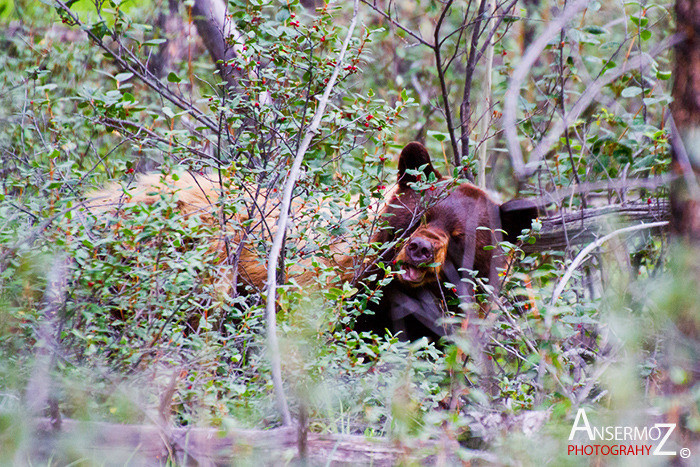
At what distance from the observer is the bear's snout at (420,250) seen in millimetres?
3895

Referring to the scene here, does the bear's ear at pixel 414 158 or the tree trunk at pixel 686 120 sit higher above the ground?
the bear's ear at pixel 414 158

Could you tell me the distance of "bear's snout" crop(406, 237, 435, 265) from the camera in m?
3.89

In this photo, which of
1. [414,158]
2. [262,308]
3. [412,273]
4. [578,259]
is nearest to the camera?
[578,259]

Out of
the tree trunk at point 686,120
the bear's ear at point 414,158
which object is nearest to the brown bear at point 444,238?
the bear's ear at point 414,158

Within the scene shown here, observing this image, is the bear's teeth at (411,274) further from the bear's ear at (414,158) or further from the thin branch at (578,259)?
the thin branch at (578,259)

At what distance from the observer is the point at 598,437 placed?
220 cm

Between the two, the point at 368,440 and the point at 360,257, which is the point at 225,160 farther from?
the point at 368,440

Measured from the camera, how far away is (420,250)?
390cm

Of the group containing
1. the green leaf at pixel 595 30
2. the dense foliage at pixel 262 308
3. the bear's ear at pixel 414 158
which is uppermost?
the green leaf at pixel 595 30

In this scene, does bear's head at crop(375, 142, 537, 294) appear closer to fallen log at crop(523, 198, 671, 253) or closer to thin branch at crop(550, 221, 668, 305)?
fallen log at crop(523, 198, 671, 253)

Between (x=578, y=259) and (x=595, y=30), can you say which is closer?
(x=578, y=259)

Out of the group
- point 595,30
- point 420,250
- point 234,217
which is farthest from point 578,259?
point 234,217

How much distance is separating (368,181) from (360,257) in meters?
0.46

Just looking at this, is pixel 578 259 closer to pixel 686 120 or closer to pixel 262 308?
pixel 686 120
